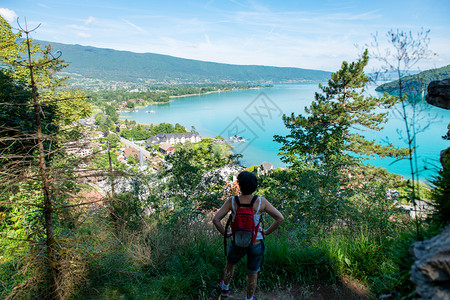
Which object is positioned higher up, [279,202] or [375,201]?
[375,201]

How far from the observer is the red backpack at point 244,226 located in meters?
2.11

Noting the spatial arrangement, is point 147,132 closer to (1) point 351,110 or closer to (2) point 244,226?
(1) point 351,110

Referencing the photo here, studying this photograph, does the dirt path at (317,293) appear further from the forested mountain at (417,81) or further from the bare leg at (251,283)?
the forested mountain at (417,81)

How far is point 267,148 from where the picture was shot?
32906 millimetres

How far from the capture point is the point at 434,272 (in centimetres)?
107

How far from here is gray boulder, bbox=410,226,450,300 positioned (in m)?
1.06

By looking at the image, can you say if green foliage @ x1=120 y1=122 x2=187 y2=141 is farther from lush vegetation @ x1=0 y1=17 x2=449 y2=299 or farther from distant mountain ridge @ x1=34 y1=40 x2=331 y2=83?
distant mountain ridge @ x1=34 y1=40 x2=331 y2=83

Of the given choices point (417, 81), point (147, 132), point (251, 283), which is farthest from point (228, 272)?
point (147, 132)

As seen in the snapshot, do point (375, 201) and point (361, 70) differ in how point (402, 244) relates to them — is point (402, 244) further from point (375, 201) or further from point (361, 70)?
point (361, 70)

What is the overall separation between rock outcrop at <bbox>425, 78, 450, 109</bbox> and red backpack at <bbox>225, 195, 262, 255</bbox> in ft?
7.21

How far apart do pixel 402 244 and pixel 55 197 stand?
9.85ft

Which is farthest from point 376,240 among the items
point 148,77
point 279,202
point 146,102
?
point 148,77

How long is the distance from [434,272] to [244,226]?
129 cm

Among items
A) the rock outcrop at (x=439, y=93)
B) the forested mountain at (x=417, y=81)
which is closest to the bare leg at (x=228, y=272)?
the forested mountain at (x=417, y=81)
